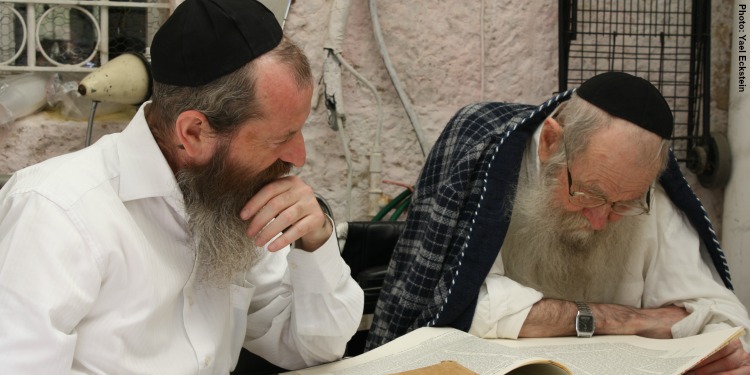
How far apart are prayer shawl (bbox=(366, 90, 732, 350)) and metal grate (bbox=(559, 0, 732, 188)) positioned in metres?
1.25

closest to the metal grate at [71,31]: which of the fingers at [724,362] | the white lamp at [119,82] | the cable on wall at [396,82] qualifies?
the white lamp at [119,82]

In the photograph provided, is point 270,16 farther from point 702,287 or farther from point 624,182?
point 702,287

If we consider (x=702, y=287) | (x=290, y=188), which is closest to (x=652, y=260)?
(x=702, y=287)

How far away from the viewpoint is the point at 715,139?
136 inches

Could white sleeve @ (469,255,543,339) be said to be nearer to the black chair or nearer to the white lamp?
the black chair

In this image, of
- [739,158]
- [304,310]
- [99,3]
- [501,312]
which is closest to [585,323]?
[501,312]

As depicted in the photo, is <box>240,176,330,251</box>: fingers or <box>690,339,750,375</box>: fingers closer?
<box>240,176,330,251</box>: fingers

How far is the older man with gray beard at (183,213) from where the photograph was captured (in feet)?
4.35

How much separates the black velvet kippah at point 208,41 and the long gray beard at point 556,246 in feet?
3.25

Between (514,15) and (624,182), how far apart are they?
1612mm

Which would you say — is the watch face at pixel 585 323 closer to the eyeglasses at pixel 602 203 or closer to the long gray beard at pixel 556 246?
the long gray beard at pixel 556 246

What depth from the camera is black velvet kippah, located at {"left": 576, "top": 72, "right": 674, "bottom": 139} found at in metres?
2.11

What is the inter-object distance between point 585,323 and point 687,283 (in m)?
0.38

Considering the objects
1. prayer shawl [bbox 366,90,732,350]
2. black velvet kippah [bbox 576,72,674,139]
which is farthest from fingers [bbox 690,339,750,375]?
black velvet kippah [bbox 576,72,674,139]
